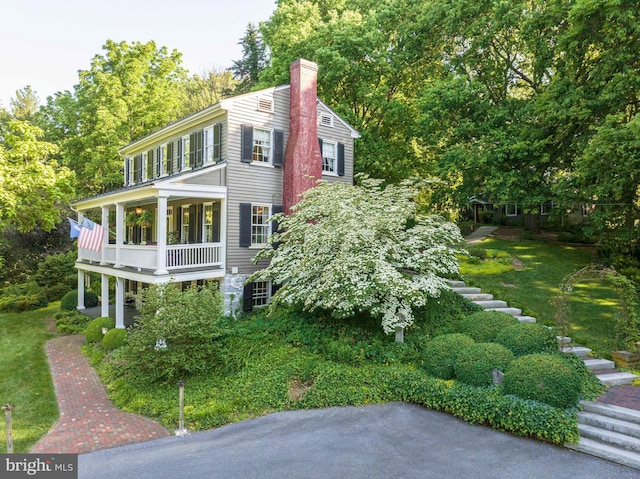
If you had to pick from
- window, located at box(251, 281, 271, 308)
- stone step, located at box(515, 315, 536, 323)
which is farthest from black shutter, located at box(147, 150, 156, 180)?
stone step, located at box(515, 315, 536, 323)

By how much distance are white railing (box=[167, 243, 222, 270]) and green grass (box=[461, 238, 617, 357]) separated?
9.31 meters

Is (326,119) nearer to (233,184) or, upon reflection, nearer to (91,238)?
(233,184)

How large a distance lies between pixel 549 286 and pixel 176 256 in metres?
13.9

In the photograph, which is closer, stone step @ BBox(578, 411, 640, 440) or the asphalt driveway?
the asphalt driveway

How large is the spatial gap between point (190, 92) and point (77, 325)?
31093 mm

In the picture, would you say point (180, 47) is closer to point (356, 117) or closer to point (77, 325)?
point (356, 117)

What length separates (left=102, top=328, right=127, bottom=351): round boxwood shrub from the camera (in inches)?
525

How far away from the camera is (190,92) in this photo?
41.9 meters

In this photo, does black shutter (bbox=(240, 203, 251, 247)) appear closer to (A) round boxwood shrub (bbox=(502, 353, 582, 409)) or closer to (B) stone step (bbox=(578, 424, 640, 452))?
(A) round boxwood shrub (bbox=(502, 353, 582, 409))

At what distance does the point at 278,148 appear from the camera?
51.9 feet

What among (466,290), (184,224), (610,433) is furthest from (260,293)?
(610,433)

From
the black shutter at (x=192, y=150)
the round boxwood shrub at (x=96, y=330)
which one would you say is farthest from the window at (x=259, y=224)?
the round boxwood shrub at (x=96, y=330)

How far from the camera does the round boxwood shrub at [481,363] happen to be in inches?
333

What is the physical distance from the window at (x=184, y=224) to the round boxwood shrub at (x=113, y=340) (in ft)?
17.1
